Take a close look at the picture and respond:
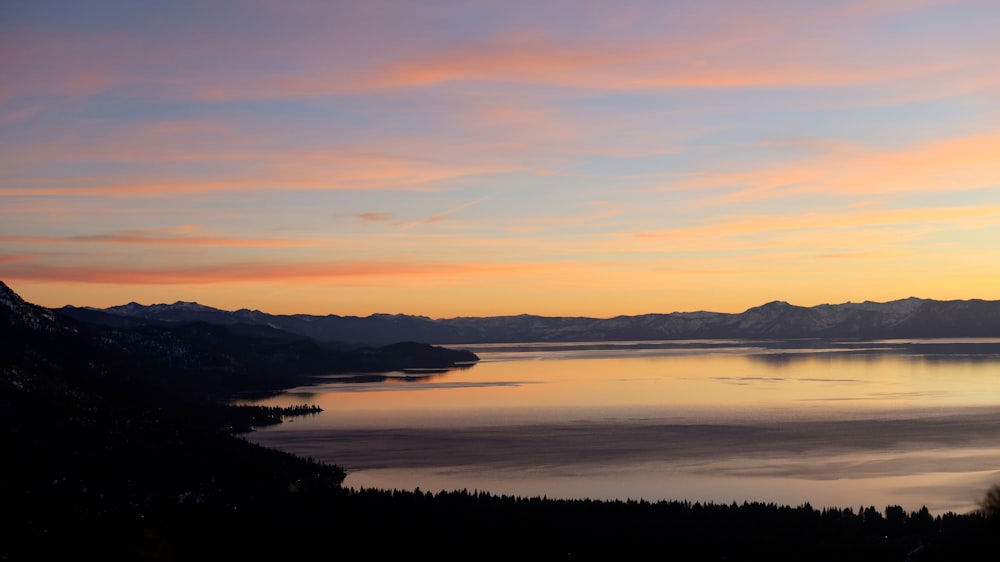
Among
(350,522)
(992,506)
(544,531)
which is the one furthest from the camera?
(350,522)

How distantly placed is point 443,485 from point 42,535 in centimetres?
5942

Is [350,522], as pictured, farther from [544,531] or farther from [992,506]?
[992,506]

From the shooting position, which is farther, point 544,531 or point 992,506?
point 544,531

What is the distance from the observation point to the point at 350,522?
130000 millimetres

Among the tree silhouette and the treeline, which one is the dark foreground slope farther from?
the tree silhouette

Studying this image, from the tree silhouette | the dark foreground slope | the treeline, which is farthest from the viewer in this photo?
the dark foreground slope

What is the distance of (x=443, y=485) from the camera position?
15862 centimetres

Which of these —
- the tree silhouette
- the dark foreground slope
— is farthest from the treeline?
the tree silhouette

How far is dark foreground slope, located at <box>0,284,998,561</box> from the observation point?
113m

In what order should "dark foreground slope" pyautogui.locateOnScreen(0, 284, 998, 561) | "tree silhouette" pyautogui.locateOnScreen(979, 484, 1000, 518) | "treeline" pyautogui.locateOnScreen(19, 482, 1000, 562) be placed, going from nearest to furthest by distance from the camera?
"tree silhouette" pyautogui.locateOnScreen(979, 484, 1000, 518), "treeline" pyautogui.locateOnScreen(19, 482, 1000, 562), "dark foreground slope" pyautogui.locateOnScreen(0, 284, 998, 561)

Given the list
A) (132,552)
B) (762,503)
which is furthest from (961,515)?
(132,552)

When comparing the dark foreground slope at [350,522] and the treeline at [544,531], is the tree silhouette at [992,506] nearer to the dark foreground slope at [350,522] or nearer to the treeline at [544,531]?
the treeline at [544,531]

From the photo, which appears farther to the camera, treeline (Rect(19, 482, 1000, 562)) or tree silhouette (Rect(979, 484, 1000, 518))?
treeline (Rect(19, 482, 1000, 562))

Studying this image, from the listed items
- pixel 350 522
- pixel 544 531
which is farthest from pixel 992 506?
pixel 350 522
